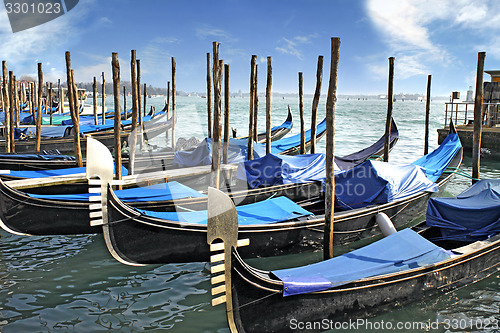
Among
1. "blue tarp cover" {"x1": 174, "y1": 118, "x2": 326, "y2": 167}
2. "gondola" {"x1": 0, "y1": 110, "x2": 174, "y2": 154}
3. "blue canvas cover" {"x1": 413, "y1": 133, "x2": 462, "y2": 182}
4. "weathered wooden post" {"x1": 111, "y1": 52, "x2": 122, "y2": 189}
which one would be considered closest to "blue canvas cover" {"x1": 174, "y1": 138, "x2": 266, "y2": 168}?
"blue tarp cover" {"x1": 174, "y1": 118, "x2": 326, "y2": 167}

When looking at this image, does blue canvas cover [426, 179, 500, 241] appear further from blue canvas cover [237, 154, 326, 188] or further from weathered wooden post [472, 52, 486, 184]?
blue canvas cover [237, 154, 326, 188]

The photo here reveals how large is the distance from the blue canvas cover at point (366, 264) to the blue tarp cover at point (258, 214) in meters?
1.51

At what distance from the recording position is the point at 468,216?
5406 mm

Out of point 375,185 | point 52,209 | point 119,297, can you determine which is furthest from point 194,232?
point 375,185

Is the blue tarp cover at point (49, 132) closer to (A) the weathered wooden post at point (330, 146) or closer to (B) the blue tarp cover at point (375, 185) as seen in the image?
→ (B) the blue tarp cover at point (375, 185)

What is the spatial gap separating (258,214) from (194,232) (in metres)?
1.06

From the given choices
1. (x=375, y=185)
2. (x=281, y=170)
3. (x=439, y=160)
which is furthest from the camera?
(x=439, y=160)

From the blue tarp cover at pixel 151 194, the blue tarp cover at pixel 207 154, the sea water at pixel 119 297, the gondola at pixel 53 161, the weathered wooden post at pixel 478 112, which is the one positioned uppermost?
the weathered wooden post at pixel 478 112

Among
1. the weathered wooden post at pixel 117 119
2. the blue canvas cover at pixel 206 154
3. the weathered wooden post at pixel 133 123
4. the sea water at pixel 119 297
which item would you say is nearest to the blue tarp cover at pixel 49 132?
the weathered wooden post at pixel 133 123

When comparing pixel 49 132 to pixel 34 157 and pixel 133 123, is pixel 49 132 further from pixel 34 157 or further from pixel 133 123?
pixel 133 123

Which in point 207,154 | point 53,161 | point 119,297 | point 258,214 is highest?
point 207,154

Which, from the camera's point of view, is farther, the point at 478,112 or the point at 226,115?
the point at 226,115

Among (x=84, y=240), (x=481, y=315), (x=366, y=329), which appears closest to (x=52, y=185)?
(x=84, y=240)

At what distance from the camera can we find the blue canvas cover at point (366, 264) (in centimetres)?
376
